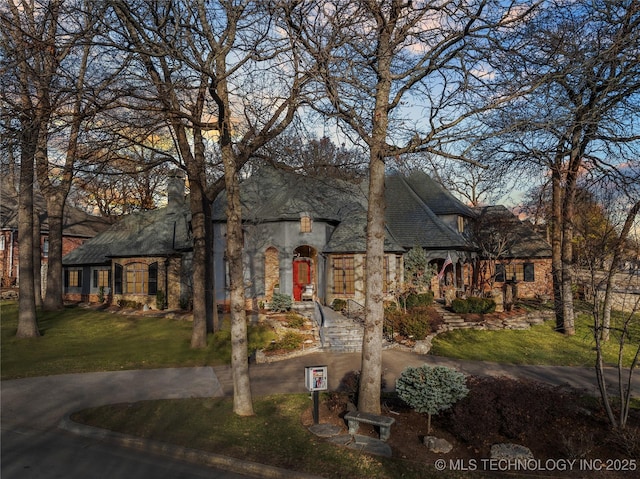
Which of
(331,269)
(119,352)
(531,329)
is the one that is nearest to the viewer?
(119,352)

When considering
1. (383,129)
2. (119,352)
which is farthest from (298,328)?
(383,129)

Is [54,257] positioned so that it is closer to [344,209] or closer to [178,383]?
[344,209]

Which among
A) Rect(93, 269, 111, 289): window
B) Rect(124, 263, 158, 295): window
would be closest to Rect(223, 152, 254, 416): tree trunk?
Rect(124, 263, 158, 295): window

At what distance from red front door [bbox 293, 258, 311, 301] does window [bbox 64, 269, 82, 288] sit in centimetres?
1780

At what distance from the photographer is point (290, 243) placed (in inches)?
989

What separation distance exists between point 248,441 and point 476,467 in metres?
3.60

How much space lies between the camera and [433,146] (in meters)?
8.98

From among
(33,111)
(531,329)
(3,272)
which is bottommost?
(531,329)

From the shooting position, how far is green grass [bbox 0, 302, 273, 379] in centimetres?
1452

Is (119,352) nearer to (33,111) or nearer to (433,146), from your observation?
(33,111)

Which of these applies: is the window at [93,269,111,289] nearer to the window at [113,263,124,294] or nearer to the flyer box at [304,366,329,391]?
the window at [113,263,124,294]

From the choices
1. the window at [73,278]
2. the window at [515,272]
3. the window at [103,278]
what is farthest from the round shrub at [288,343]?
the window at [73,278]

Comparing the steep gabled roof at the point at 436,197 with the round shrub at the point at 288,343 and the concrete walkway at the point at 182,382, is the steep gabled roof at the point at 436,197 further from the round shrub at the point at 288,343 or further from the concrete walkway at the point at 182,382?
the round shrub at the point at 288,343

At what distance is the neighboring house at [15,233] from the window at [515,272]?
3189cm
